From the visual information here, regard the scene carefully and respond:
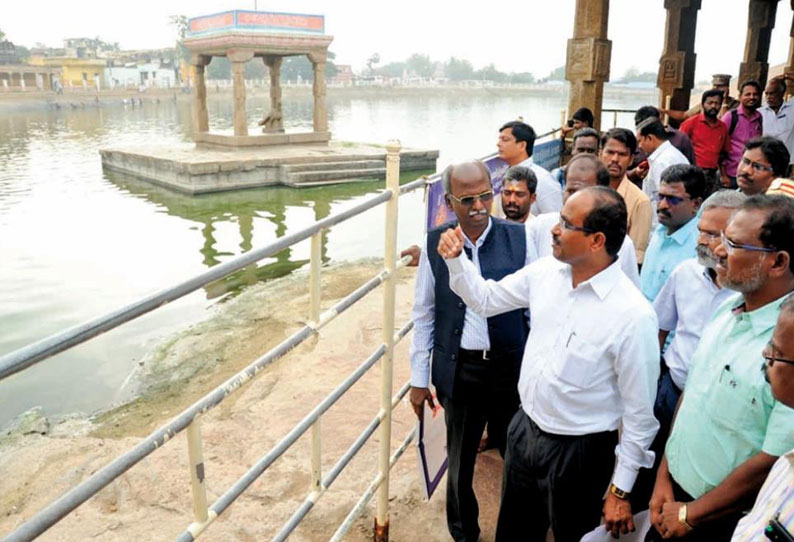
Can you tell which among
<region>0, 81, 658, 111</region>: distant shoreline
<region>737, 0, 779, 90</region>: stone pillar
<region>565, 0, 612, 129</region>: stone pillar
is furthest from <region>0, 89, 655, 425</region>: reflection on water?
<region>0, 81, 658, 111</region>: distant shoreline

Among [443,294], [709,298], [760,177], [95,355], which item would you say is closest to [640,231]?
[760,177]

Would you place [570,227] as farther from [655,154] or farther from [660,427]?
[655,154]

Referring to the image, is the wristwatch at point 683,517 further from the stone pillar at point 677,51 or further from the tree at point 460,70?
the tree at point 460,70

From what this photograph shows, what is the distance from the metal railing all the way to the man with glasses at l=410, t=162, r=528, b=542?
13cm

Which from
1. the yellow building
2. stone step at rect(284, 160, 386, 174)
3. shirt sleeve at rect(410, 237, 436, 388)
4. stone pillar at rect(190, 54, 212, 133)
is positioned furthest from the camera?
the yellow building

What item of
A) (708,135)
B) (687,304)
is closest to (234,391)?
(687,304)

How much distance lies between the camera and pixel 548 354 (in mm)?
1779

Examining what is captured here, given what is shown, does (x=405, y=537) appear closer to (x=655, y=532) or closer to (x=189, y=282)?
(x=655, y=532)

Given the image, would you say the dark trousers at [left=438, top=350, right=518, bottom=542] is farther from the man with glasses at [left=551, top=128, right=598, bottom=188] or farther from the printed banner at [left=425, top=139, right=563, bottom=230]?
the man with glasses at [left=551, top=128, right=598, bottom=188]

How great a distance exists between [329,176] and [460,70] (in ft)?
421

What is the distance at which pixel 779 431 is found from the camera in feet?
4.44

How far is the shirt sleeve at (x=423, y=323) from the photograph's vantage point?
2.22 metres

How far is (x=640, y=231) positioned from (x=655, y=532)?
1722mm

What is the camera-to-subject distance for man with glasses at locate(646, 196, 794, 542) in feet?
4.72
